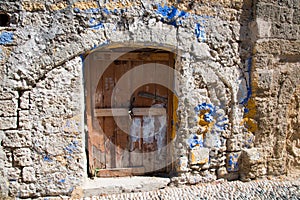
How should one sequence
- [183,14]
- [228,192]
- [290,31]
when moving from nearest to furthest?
[183,14], [228,192], [290,31]

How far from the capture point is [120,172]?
10.8ft

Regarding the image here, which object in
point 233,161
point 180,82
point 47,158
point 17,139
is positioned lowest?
point 233,161

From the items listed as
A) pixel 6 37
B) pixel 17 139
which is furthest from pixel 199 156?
pixel 6 37

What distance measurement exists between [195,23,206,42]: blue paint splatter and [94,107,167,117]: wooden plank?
A: 1.02 meters

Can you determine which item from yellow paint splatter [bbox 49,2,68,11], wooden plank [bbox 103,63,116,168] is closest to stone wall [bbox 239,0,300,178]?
wooden plank [bbox 103,63,116,168]

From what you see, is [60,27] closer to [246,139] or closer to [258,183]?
[246,139]

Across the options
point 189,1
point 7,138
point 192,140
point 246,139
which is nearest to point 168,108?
point 192,140

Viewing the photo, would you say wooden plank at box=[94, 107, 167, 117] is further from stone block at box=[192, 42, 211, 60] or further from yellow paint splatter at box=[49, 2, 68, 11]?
yellow paint splatter at box=[49, 2, 68, 11]

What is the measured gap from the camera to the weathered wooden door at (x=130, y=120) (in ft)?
10.5

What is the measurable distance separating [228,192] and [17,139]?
2522 mm

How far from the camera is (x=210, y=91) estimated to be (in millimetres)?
3164

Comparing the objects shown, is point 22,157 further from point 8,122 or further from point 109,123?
point 109,123

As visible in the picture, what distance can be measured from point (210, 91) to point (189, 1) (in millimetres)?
1119

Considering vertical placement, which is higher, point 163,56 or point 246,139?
point 163,56
